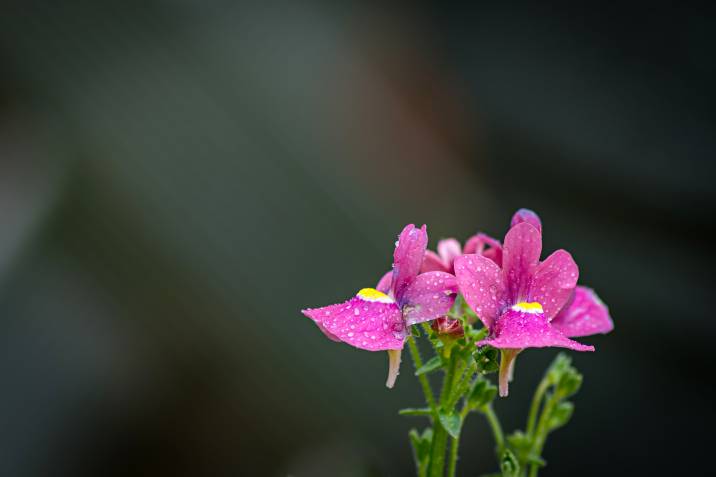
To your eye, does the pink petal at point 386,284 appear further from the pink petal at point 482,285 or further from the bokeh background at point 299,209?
the bokeh background at point 299,209

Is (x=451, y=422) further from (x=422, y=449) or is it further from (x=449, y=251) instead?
(x=449, y=251)

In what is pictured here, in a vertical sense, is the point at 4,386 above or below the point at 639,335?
below

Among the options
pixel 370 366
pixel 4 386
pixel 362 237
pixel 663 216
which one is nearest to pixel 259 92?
pixel 362 237

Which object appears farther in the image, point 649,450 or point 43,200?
point 649,450

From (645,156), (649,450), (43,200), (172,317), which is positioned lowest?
(172,317)

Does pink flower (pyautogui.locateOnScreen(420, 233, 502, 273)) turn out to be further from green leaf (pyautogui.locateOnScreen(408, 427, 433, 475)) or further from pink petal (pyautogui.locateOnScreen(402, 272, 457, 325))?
green leaf (pyautogui.locateOnScreen(408, 427, 433, 475))

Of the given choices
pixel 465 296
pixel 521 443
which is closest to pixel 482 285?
pixel 465 296

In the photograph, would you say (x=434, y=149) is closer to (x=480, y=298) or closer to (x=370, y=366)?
(x=370, y=366)
